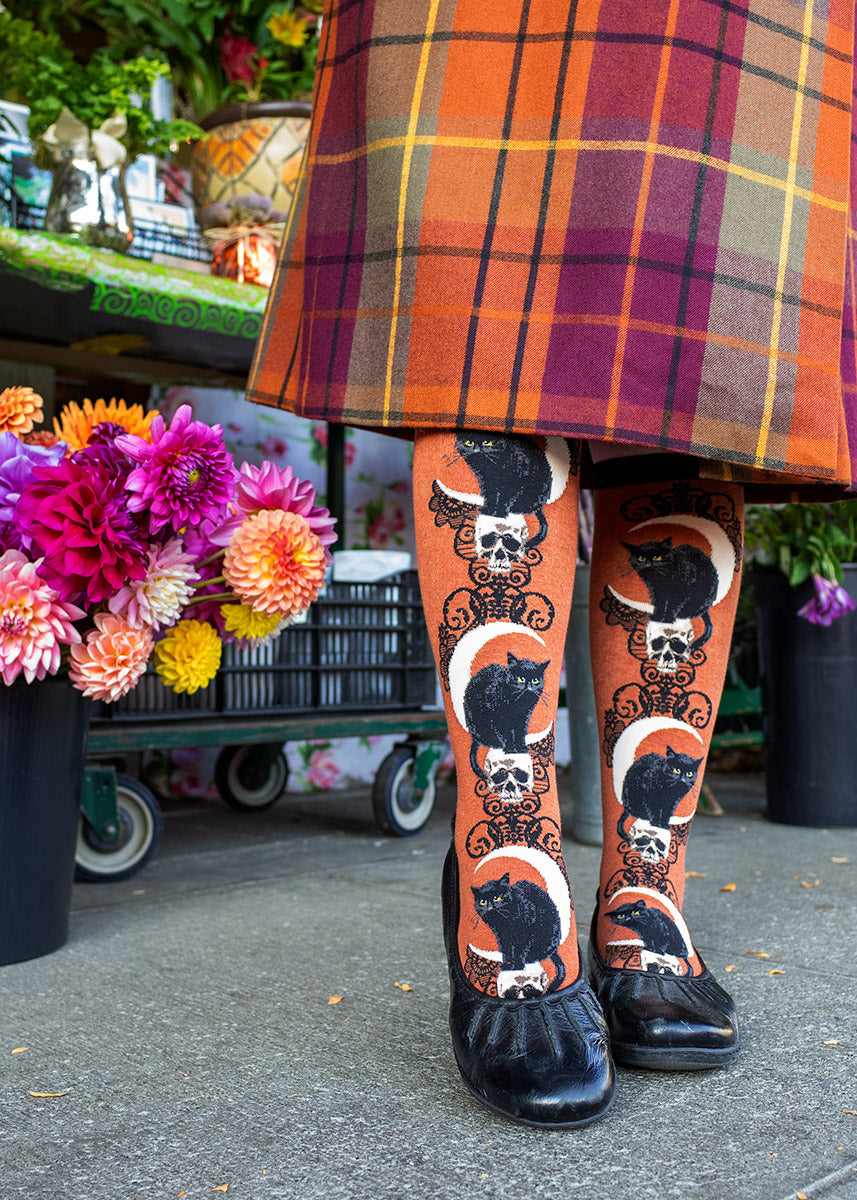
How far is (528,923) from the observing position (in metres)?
0.77

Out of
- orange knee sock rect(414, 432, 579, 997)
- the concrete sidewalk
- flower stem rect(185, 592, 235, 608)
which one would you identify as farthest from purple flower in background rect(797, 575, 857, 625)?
orange knee sock rect(414, 432, 579, 997)

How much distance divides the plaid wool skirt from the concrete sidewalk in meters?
0.47

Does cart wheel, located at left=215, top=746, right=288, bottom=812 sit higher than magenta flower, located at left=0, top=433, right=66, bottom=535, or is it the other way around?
magenta flower, located at left=0, top=433, right=66, bottom=535

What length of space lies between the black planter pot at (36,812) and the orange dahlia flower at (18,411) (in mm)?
291

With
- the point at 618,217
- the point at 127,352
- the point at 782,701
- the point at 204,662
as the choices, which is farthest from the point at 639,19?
the point at 782,701

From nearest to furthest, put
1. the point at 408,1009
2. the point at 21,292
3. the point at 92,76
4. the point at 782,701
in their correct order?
the point at 408,1009 < the point at 21,292 < the point at 92,76 < the point at 782,701

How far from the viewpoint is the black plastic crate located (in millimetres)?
1769

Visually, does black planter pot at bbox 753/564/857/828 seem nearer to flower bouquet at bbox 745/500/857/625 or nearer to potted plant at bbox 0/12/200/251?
flower bouquet at bbox 745/500/857/625

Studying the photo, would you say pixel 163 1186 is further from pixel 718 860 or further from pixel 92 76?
pixel 92 76

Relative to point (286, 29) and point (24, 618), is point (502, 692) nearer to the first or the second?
point (24, 618)

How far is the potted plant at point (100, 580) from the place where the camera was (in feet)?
3.48

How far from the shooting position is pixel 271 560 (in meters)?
1.16

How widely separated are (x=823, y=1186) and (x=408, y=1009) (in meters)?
0.43

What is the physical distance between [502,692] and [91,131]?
53.5 inches
